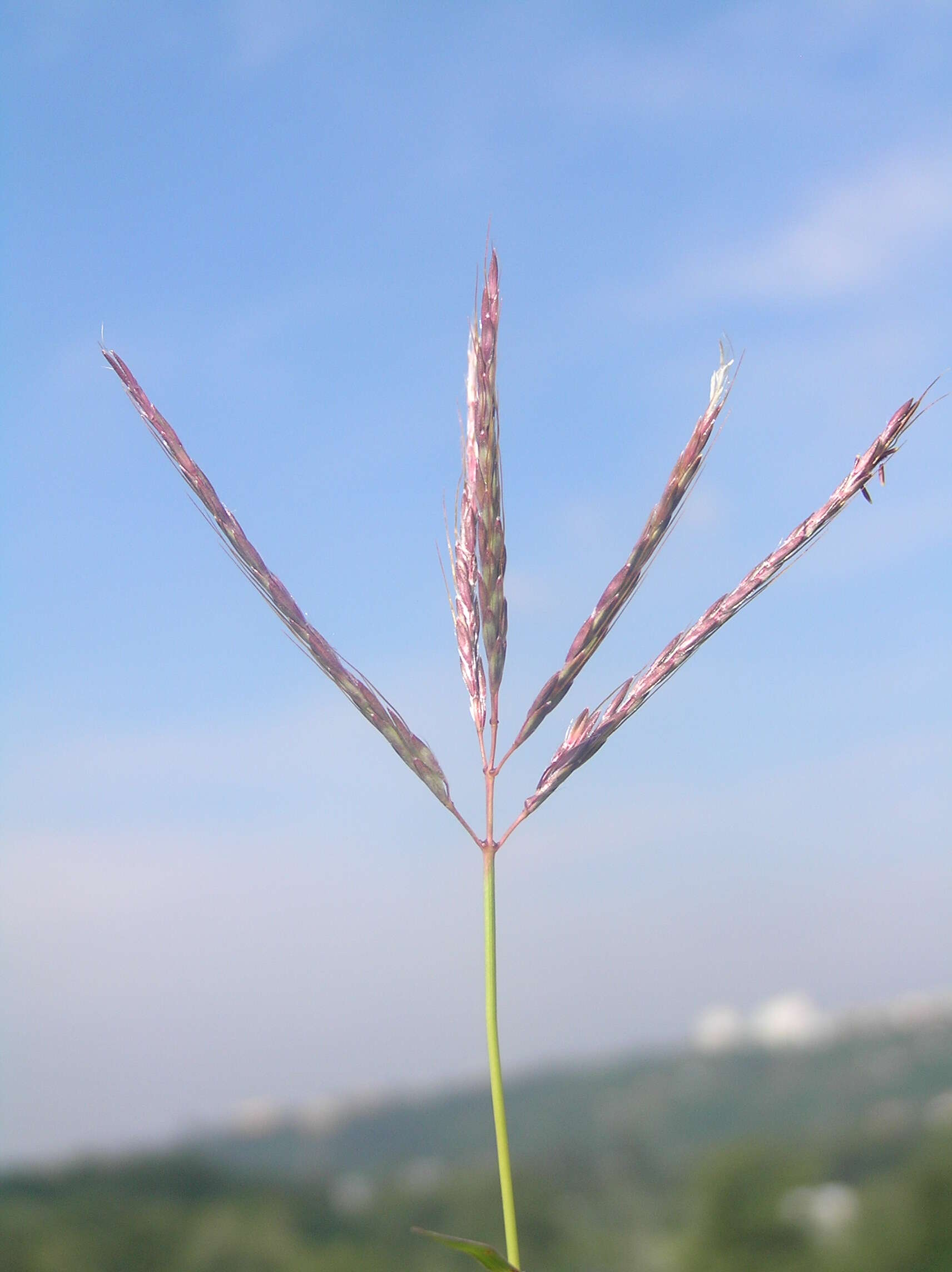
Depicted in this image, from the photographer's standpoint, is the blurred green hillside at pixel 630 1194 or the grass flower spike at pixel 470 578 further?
the blurred green hillside at pixel 630 1194

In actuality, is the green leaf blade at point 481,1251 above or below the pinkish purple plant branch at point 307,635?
below

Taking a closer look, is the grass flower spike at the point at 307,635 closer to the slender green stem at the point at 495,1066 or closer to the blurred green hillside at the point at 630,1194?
the slender green stem at the point at 495,1066

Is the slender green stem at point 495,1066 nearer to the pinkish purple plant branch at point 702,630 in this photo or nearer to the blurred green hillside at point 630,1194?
the pinkish purple plant branch at point 702,630

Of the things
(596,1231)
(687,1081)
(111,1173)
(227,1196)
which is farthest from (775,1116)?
(111,1173)

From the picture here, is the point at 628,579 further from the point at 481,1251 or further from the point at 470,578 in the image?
the point at 481,1251

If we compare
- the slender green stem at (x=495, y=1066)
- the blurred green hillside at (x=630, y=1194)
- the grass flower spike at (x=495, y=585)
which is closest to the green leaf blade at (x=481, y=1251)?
the slender green stem at (x=495, y=1066)

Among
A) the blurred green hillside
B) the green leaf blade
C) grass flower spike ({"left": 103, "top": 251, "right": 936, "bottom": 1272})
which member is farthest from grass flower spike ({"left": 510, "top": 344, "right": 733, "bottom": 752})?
the blurred green hillside

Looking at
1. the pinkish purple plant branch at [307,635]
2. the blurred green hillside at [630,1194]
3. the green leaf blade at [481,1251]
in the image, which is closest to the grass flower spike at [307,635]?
the pinkish purple plant branch at [307,635]

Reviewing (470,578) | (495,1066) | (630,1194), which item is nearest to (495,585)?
(470,578)
